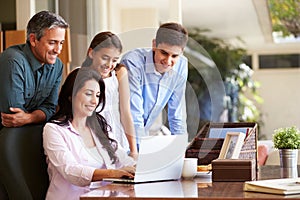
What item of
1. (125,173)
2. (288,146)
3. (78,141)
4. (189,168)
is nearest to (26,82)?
(78,141)

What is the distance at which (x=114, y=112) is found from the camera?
2684 millimetres

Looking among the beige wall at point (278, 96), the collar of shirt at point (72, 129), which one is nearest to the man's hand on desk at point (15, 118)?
the collar of shirt at point (72, 129)

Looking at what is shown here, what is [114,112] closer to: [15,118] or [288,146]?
[15,118]

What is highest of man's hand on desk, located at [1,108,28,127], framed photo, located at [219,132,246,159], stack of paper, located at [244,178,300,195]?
man's hand on desk, located at [1,108,28,127]

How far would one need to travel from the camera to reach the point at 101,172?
2359 millimetres

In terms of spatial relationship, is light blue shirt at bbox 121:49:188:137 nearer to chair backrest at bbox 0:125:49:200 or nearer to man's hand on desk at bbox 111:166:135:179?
man's hand on desk at bbox 111:166:135:179

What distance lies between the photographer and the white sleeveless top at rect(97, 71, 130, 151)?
8.76 ft

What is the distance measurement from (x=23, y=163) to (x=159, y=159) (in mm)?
594

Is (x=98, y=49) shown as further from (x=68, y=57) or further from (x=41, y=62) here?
(x=68, y=57)

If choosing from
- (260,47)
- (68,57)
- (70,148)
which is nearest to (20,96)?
(70,148)

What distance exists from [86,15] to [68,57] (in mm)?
862

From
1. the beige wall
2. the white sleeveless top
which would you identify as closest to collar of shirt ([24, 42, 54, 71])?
the white sleeveless top

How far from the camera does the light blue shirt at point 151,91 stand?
261cm

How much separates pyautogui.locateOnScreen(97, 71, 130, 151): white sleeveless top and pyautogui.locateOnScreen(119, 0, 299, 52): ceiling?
10.3 ft
